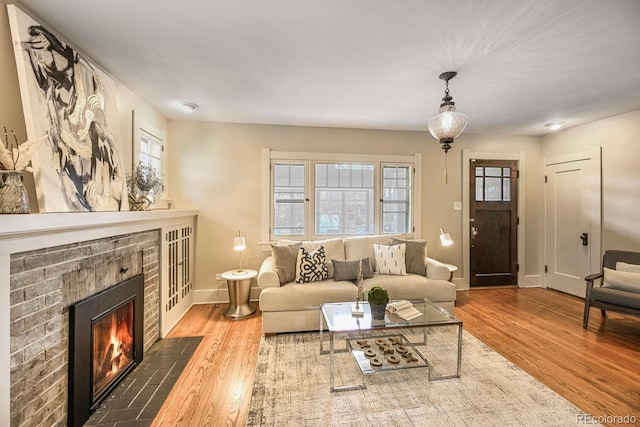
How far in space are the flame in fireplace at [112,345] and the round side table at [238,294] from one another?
3.71ft

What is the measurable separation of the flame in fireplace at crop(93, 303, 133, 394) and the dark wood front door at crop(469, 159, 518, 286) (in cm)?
454

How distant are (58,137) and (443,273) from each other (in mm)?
3667

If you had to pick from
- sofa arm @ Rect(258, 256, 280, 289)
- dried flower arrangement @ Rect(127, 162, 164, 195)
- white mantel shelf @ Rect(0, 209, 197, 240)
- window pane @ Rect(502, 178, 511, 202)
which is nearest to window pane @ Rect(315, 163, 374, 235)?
sofa arm @ Rect(258, 256, 280, 289)

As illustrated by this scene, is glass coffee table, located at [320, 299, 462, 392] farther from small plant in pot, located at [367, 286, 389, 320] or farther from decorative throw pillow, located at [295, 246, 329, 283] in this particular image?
decorative throw pillow, located at [295, 246, 329, 283]

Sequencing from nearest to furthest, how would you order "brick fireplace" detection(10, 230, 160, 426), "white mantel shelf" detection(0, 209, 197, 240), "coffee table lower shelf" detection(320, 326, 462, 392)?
"white mantel shelf" detection(0, 209, 197, 240) → "brick fireplace" detection(10, 230, 160, 426) → "coffee table lower shelf" detection(320, 326, 462, 392)

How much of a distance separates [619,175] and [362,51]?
3.87 meters

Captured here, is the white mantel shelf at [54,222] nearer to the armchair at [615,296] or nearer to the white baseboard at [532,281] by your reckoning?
the armchair at [615,296]

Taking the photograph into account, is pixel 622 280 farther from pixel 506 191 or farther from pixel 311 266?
pixel 311 266

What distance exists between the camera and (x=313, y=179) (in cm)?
399

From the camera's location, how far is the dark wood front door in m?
4.41

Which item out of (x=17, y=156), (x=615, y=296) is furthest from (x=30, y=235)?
(x=615, y=296)

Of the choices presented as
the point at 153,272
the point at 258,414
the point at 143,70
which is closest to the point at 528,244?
the point at 258,414

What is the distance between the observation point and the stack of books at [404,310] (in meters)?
2.27

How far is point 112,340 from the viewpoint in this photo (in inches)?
80.1
